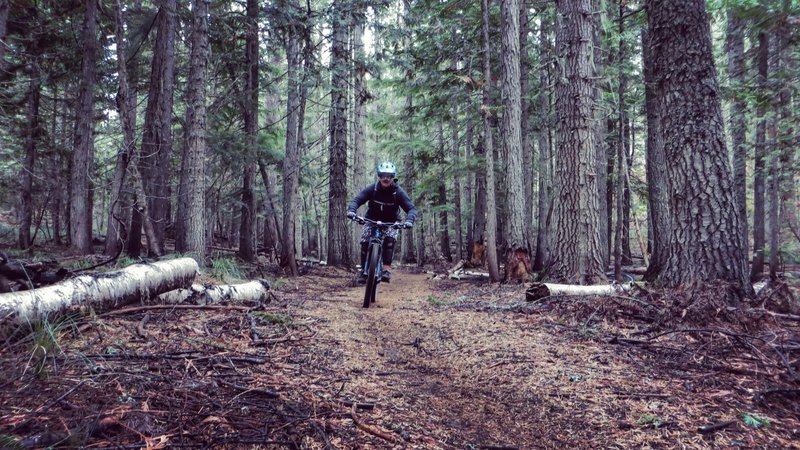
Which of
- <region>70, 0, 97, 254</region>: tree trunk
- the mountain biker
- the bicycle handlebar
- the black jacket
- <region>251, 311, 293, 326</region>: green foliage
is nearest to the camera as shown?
<region>251, 311, 293, 326</region>: green foliage

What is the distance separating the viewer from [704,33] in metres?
5.02

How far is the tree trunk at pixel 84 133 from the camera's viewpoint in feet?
37.6

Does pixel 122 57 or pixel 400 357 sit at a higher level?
pixel 122 57

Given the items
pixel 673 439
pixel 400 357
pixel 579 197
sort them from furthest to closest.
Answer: pixel 579 197 → pixel 400 357 → pixel 673 439

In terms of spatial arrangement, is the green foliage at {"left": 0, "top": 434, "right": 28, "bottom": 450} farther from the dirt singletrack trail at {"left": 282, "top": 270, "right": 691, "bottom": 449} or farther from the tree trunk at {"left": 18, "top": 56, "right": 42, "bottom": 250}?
the tree trunk at {"left": 18, "top": 56, "right": 42, "bottom": 250}

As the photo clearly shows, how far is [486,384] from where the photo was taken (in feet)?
10.8

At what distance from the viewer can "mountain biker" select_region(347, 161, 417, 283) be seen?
24.3 ft

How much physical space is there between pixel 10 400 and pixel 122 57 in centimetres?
815

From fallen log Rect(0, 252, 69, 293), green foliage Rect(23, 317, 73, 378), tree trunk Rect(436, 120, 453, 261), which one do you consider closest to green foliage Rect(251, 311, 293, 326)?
fallen log Rect(0, 252, 69, 293)

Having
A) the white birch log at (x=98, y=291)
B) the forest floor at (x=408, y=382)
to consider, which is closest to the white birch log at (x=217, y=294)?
the white birch log at (x=98, y=291)

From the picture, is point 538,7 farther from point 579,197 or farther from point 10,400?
point 10,400

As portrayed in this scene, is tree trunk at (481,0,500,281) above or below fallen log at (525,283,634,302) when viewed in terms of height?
above

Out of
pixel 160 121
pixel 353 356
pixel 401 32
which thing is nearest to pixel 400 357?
pixel 353 356

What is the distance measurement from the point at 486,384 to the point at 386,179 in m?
4.79
